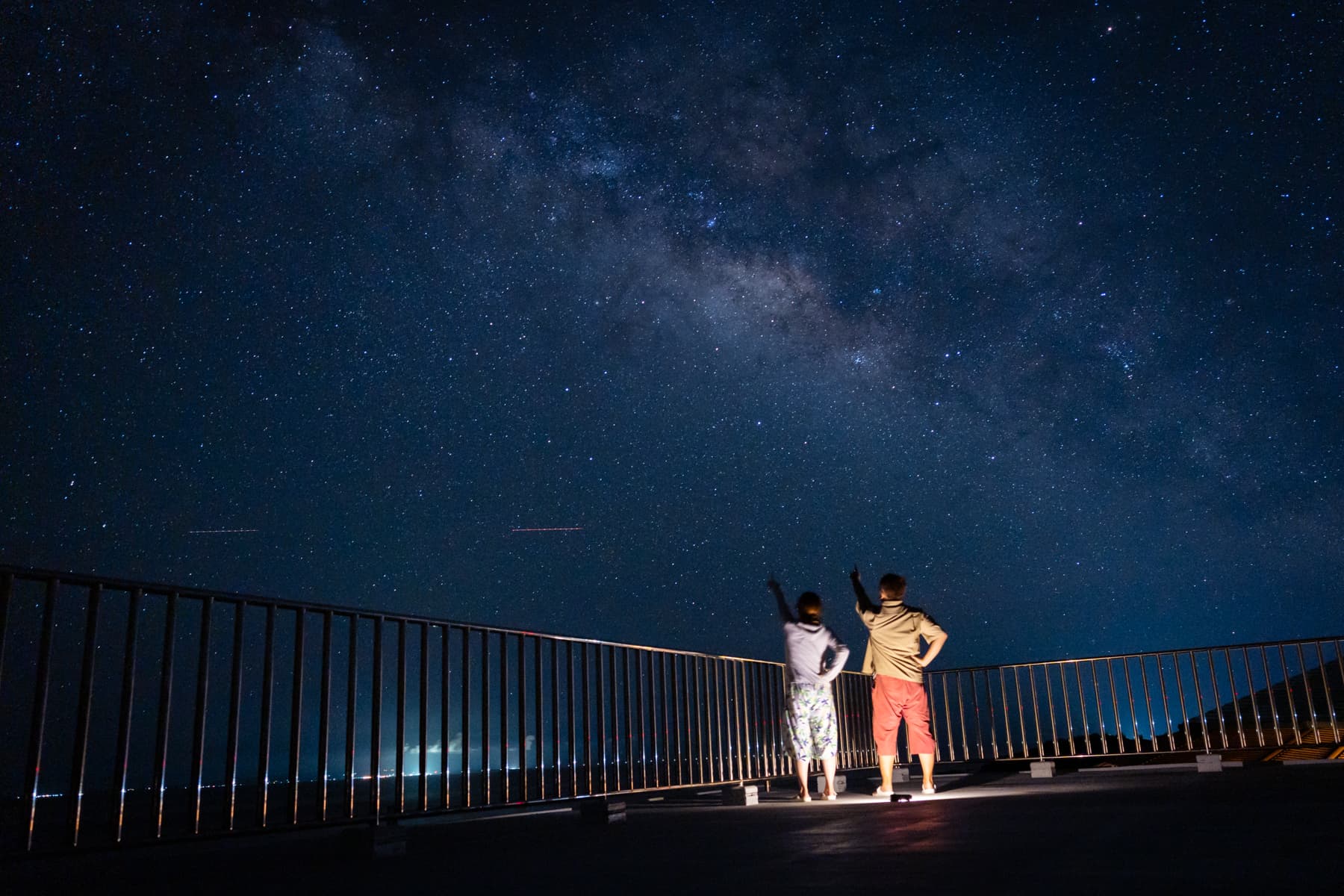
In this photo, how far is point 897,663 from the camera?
729 cm

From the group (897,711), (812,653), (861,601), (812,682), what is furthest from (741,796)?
(861,601)

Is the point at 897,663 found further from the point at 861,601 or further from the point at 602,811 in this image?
the point at 602,811

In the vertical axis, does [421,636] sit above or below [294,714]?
above

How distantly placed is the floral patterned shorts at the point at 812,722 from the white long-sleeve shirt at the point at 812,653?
0.28ft

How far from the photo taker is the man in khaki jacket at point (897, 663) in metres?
7.23

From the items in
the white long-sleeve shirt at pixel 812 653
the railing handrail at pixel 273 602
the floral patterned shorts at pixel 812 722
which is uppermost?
the railing handrail at pixel 273 602

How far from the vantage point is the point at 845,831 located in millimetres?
3898

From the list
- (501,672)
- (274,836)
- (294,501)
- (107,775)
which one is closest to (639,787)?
(501,672)

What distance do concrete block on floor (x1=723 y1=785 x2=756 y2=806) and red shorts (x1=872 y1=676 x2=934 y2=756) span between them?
3.48 ft

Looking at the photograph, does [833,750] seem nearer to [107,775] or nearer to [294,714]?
[294,714]

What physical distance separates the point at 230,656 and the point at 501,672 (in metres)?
1.76

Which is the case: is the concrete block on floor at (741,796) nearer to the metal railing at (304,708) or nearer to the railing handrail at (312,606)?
the metal railing at (304,708)

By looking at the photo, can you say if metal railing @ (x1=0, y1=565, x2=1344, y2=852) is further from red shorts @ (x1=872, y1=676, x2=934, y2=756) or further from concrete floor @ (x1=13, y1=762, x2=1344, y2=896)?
red shorts @ (x1=872, y1=676, x2=934, y2=756)

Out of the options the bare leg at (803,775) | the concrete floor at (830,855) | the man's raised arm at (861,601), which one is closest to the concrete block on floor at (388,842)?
the concrete floor at (830,855)
